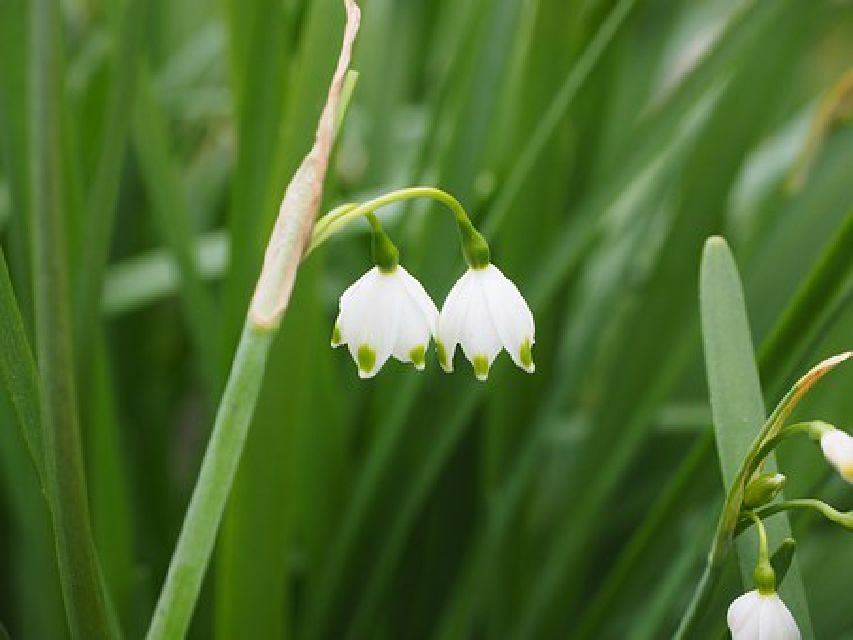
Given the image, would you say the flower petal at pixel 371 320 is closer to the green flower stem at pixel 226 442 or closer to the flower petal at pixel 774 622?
the green flower stem at pixel 226 442

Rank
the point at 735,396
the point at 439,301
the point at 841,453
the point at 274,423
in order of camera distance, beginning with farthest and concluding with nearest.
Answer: the point at 439,301, the point at 274,423, the point at 735,396, the point at 841,453

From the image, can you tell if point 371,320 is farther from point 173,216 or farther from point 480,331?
point 173,216

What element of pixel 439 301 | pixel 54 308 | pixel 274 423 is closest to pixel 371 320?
pixel 54 308

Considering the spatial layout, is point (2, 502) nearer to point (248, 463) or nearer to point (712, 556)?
point (248, 463)

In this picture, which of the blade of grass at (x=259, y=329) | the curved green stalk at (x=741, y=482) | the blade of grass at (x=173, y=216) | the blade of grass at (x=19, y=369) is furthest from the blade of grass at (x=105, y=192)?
the curved green stalk at (x=741, y=482)

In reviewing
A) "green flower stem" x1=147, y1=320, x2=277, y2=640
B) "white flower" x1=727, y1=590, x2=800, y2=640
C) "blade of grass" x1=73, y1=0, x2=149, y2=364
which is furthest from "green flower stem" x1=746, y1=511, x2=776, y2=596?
"blade of grass" x1=73, y1=0, x2=149, y2=364

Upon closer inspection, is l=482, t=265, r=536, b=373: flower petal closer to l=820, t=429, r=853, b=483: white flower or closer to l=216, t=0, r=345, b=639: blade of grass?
l=820, t=429, r=853, b=483: white flower
